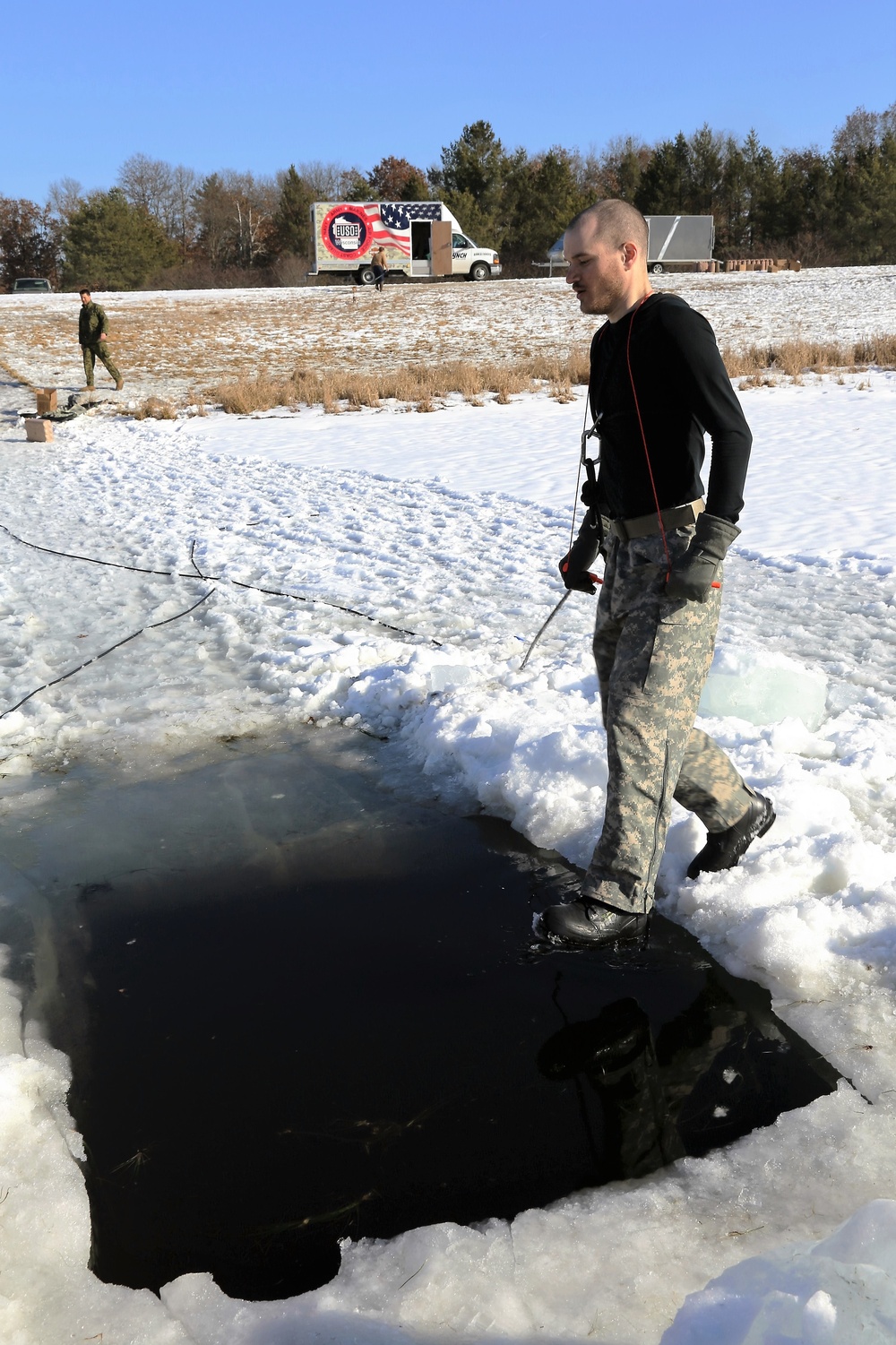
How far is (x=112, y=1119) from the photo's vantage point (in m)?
2.45

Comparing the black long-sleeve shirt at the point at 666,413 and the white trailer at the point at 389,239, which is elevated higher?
the white trailer at the point at 389,239

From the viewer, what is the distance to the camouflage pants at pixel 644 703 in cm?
270

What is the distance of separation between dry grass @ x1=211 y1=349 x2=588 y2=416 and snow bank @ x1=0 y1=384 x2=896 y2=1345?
6.34 metres

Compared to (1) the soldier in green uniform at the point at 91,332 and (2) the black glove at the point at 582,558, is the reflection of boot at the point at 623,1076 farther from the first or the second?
(1) the soldier in green uniform at the point at 91,332

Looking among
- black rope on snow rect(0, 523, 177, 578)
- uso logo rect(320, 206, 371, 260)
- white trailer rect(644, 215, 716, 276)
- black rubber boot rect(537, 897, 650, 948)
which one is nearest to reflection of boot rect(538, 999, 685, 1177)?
black rubber boot rect(537, 897, 650, 948)

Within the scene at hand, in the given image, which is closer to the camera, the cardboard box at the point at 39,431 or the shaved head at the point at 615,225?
the shaved head at the point at 615,225

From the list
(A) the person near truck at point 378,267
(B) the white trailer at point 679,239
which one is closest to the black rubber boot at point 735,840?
(A) the person near truck at point 378,267

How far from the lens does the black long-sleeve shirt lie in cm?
252

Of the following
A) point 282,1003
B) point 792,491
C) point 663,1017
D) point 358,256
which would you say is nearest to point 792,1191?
point 663,1017

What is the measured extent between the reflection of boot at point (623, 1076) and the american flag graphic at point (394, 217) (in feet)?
121

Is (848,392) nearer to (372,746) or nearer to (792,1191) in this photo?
(372,746)

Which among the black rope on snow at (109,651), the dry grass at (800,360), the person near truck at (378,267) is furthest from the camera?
the person near truck at (378,267)

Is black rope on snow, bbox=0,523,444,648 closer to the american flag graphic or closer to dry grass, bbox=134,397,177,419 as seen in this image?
dry grass, bbox=134,397,177,419

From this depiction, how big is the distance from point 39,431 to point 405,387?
18.9 feet
